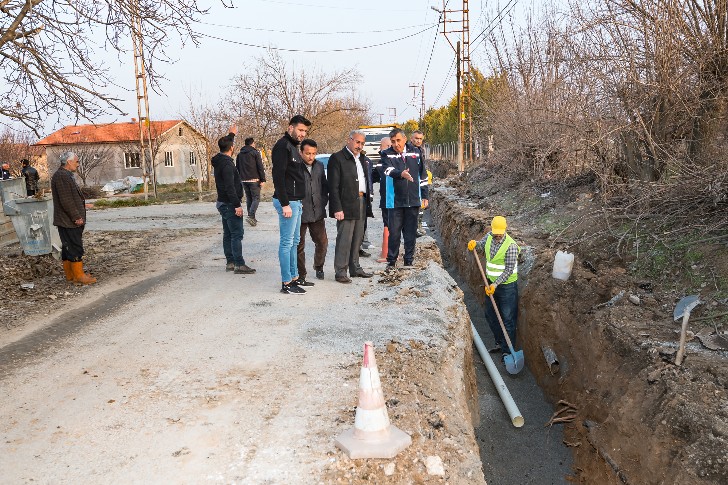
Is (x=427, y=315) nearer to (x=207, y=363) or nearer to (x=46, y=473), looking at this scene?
(x=207, y=363)

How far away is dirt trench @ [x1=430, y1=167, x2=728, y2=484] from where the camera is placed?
3934mm

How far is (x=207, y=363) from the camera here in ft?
→ 14.8

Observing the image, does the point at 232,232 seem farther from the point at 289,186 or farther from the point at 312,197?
the point at 289,186

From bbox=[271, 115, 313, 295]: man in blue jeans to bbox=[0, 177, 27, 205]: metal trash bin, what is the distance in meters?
5.85

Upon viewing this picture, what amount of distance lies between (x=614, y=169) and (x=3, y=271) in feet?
32.2

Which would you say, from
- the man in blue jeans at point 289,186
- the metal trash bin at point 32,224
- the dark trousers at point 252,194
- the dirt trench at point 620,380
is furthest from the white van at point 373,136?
the man in blue jeans at point 289,186

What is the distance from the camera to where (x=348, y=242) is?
714 cm

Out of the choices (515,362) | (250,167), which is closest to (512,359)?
(515,362)

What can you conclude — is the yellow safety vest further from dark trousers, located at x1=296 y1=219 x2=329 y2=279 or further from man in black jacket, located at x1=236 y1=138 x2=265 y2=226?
man in black jacket, located at x1=236 y1=138 x2=265 y2=226

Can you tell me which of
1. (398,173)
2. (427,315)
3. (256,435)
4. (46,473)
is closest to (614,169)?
(398,173)

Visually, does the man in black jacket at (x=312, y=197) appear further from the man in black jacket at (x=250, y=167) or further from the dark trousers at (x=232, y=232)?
the man in black jacket at (x=250, y=167)

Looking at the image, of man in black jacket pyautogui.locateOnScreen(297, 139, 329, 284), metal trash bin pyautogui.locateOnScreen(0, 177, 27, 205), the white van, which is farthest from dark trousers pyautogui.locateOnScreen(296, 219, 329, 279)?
the white van

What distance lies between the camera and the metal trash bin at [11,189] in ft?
31.7

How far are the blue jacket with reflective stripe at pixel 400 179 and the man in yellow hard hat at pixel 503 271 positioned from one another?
1.11 metres
